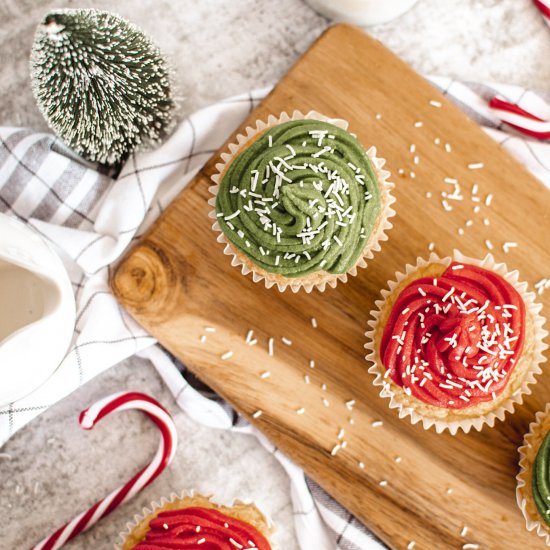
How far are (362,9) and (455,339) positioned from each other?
84cm

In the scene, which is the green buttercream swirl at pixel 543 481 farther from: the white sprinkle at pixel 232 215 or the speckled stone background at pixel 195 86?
the white sprinkle at pixel 232 215

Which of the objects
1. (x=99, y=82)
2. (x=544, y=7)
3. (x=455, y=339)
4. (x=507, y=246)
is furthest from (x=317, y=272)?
(x=544, y=7)

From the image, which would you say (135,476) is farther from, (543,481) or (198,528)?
(543,481)

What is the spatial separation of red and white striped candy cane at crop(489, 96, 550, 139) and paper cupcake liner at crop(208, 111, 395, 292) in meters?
0.37

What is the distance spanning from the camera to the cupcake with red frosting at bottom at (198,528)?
5.20 ft

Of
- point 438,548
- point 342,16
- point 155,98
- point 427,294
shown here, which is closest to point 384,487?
point 438,548

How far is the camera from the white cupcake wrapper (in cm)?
157

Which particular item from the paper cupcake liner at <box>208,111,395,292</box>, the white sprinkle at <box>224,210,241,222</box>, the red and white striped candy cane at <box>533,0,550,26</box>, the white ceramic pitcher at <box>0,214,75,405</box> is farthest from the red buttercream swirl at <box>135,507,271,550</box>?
the red and white striped candy cane at <box>533,0,550,26</box>

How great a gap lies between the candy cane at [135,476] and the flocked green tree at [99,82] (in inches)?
22.9

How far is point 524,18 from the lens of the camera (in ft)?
6.17

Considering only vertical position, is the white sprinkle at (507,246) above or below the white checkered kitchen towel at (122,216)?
above

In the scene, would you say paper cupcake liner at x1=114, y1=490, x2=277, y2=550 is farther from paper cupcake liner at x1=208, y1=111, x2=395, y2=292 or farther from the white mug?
the white mug

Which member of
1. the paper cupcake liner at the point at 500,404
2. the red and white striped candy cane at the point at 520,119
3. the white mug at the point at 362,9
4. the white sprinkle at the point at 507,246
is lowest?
the paper cupcake liner at the point at 500,404

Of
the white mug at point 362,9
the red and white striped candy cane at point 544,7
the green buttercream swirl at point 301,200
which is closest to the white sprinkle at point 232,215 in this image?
the green buttercream swirl at point 301,200
